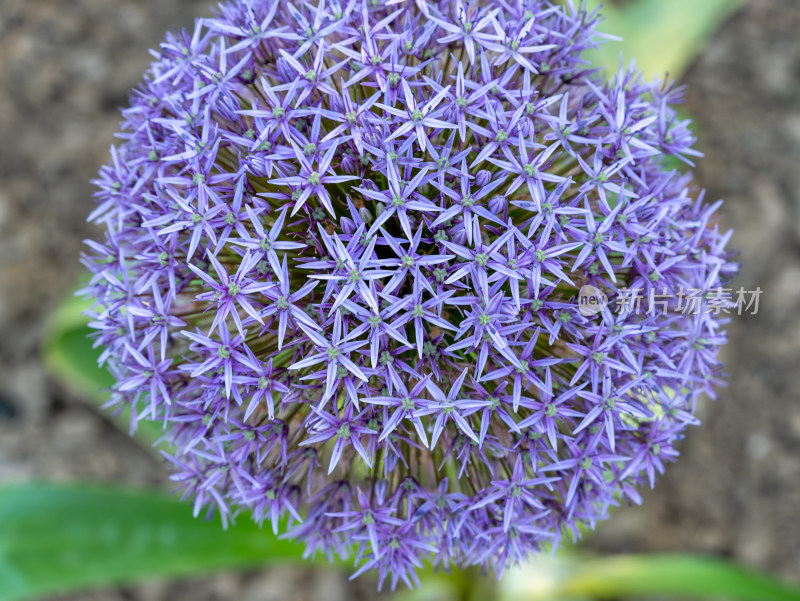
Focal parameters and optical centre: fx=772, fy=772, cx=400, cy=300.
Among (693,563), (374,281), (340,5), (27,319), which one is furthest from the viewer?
(27,319)

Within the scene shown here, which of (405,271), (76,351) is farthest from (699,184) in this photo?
(76,351)

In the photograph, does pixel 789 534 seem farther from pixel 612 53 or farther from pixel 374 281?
pixel 374 281

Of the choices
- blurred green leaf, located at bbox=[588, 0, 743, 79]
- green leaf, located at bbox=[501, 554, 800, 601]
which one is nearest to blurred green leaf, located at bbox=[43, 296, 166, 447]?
green leaf, located at bbox=[501, 554, 800, 601]

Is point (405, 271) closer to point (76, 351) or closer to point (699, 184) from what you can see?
point (76, 351)

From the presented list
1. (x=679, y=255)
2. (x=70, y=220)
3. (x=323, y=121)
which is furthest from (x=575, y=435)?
(x=70, y=220)

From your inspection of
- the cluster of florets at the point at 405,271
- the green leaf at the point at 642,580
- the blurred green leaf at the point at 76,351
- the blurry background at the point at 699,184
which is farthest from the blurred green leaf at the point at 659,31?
the blurred green leaf at the point at 76,351

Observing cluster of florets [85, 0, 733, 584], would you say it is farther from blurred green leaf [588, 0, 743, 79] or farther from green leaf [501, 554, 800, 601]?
blurred green leaf [588, 0, 743, 79]
